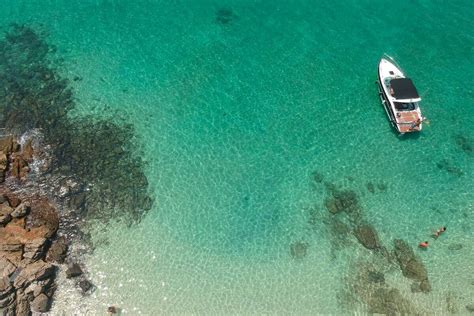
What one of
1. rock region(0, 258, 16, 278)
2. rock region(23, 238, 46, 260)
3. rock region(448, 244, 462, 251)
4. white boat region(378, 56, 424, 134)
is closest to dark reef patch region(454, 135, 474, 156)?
white boat region(378, 56, 424, 134)

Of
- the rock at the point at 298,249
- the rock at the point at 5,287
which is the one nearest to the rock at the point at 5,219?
the rock at the point at 5,287

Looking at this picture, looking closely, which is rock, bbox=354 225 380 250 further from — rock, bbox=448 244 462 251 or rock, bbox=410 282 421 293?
rock, bbox=448 244 462 251

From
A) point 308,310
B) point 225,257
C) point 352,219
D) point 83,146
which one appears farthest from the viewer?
point 83,146

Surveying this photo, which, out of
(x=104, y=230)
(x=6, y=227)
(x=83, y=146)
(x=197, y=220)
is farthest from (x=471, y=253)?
(x=6, y=227)

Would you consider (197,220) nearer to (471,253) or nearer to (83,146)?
(83,146)

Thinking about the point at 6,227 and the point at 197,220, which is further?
the point at 197,220

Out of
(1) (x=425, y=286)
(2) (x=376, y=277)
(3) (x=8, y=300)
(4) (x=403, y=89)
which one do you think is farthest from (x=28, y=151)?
(4) (x=403, y=89)

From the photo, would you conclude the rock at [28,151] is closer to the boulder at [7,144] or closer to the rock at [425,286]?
the boulder at [7,144]
